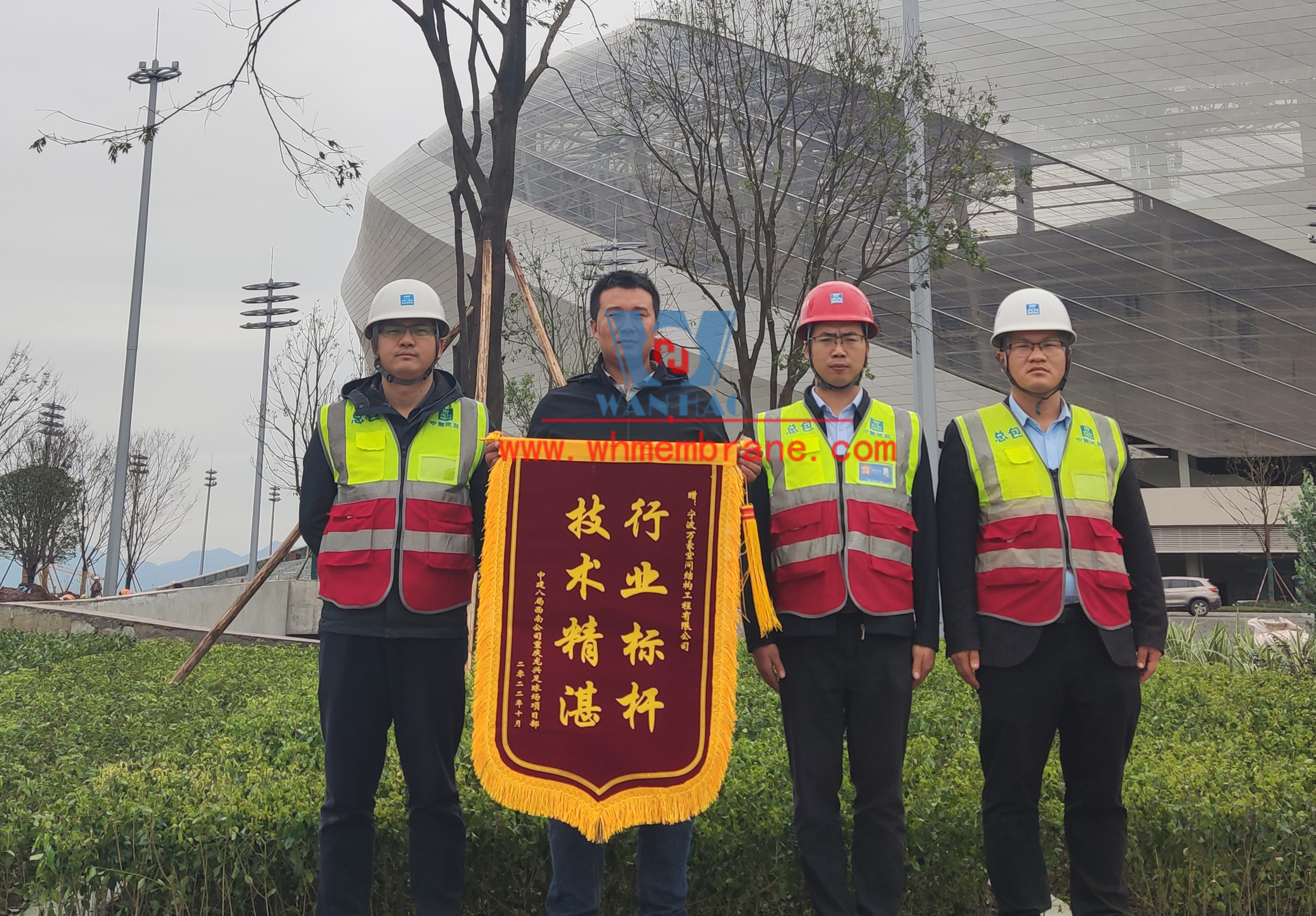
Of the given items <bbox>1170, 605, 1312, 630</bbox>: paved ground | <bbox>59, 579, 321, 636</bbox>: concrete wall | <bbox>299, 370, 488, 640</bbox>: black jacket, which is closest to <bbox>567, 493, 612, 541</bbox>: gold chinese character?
<bbox>299, 370, 488, 640</bbox>: black jacket

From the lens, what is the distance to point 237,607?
7.79 meters

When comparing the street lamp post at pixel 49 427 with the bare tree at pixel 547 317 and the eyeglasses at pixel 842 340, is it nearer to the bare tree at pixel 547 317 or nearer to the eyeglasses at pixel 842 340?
the bare tree at pixel 547 317

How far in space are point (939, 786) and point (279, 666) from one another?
263 inches

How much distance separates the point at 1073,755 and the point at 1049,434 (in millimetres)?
979

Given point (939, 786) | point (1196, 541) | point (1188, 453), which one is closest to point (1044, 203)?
point (1188, 453)

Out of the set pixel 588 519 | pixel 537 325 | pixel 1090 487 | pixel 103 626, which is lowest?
pixel 103 626

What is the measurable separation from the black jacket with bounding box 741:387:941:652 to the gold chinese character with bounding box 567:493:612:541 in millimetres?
452

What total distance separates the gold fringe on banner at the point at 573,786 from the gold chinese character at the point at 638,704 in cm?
16

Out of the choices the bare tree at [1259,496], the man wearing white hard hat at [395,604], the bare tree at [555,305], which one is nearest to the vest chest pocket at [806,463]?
the man wearing white hard hat at [395,604]

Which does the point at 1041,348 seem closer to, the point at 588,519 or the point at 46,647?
the point at 588,519

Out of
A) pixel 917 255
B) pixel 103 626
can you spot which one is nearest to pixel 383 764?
pixel 917 255

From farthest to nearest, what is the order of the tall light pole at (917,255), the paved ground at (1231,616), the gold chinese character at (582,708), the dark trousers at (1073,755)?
1. the paved ground at (1231,616)
2. the tall light pole at (917,255)
3. the dark trousers at (1073,755)
4. the gold chinese character at (582,708)

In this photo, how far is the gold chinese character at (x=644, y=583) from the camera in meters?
3.02

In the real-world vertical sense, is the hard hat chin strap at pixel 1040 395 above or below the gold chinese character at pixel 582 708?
above
